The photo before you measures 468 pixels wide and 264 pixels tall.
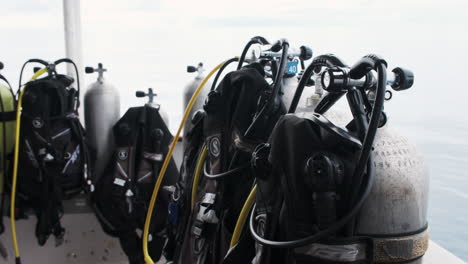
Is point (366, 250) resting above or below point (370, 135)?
below

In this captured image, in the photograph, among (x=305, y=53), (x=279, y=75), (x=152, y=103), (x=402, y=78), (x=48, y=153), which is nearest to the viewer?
(x=402, y=78)

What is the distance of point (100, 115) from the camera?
8.11 ft

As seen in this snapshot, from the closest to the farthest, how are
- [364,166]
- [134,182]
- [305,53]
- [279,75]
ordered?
[364,166] < [279,75] < [305,53] < [134,182]

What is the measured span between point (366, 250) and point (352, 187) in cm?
12

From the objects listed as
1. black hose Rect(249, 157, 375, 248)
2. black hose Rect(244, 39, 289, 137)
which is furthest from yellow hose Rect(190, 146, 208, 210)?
black hose Rect(249, 157, 375, 248)

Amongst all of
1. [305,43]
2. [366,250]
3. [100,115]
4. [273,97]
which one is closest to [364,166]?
[366,250]

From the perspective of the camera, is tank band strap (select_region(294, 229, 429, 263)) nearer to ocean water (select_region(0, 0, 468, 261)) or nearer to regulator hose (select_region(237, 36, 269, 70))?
ocean water (select_region(0, 0, 468, 261))

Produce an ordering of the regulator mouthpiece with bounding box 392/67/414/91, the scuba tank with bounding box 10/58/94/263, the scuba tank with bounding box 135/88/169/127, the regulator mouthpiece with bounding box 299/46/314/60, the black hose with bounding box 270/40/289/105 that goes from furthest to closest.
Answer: the scuba tank with bounding box 135/88/169/127 → the scuba tank with bounding box 10/58/94/263 → the regulator mouthpiece with bounding box 299/46/314/60 → the black hose with bounding box 270/40/289/105 → the regulator mouthpiece with bounding box 392/67/414/91

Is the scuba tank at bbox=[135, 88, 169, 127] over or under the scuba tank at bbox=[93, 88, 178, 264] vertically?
over

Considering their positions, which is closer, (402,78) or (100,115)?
(402,78)

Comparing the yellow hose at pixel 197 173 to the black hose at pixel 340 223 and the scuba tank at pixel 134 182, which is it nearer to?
the black hose at pixel 340 223

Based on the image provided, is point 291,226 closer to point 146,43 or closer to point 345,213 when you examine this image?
point 345,213

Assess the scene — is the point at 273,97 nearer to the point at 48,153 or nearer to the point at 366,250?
the point at 366,250

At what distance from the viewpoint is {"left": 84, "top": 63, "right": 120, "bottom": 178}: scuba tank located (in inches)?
96.9
